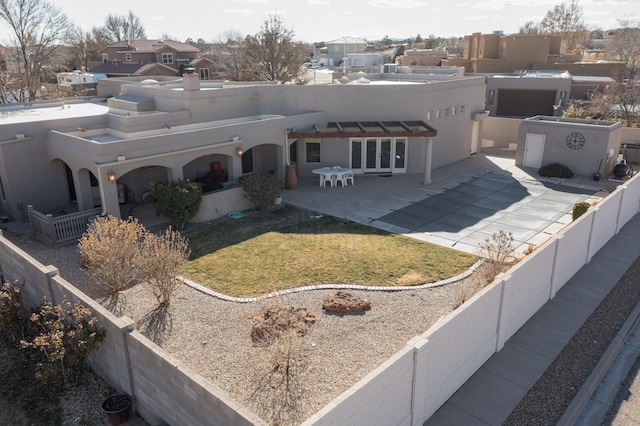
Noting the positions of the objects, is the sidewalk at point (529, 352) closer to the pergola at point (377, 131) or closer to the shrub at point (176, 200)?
the pergola at point (377, 131)

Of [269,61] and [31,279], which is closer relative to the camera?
[31,279]

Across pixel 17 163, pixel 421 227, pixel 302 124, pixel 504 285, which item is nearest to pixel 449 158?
pixel 302 124

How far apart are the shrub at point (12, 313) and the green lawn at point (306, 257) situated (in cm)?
401

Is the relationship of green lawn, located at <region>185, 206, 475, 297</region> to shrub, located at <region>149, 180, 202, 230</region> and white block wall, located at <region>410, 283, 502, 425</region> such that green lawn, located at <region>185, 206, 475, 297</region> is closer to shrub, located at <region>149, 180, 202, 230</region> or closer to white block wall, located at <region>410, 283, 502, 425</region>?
shrub, located at <region>149, 180, 202, 230</region>

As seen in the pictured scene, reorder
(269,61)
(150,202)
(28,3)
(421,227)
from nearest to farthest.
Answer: (421,227), (150,202), (28,3), (269,61)

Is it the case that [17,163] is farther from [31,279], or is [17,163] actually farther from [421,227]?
[421,227]

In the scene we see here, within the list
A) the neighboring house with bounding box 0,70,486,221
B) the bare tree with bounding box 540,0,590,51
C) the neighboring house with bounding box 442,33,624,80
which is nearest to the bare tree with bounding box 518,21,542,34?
the bare tree with bounding box 540,0,590,51

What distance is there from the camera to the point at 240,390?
8.37 meters

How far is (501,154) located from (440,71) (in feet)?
38.0

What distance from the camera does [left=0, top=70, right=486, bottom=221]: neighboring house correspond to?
1716 centimetres

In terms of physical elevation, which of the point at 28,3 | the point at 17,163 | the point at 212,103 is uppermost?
the point at 28,3

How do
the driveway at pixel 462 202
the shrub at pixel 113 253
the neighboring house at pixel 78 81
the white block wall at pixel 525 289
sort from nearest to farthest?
the white block wall at pixel 525 289 < the shrub at pixel 113 253 < the driveway at pixel 462 202 < the neighboring house at pixel 78 81

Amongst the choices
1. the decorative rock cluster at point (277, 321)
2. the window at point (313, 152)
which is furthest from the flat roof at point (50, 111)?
the decorative rock cluster at point (277, 321)

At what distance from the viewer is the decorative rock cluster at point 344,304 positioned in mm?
11008
